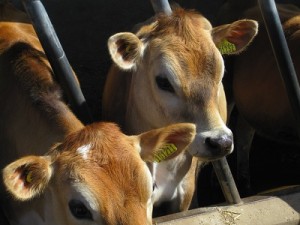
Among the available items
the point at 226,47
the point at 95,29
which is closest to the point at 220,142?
the point at 226,47

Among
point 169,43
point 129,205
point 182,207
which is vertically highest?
point 169,43

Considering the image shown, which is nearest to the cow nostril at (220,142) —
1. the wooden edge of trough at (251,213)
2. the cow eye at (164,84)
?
the cow eye at (164,84)

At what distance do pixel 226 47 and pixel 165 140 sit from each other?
3.99ft

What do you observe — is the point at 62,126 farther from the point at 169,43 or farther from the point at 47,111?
the point at 169,43

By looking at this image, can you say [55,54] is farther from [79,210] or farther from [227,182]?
[227,182]

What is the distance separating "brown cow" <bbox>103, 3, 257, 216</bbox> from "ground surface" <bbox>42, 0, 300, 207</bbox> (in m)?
1.62

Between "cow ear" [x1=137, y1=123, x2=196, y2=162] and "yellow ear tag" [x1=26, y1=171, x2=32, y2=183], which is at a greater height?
"yellow ear tag" [x1=26, y1=171, x2=32, y2=183]

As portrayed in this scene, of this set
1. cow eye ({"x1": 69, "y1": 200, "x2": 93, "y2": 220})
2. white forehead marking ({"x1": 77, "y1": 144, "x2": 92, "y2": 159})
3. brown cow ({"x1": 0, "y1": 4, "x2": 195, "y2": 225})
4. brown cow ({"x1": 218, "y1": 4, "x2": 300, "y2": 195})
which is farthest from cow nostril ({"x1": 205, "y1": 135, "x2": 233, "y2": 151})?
brown cow ({"x1": 218, "y1": 4, "x2": 300, "y2": 195})

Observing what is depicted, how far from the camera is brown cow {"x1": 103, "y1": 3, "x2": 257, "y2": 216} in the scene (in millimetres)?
4242

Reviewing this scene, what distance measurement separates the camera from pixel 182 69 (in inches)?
169

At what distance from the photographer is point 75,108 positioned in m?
4.66

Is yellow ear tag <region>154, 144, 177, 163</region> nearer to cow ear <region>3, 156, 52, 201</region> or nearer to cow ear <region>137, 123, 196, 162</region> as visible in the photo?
cow ear <region>137, 123, 196, 162</region>

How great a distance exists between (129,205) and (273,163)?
9.84 feet

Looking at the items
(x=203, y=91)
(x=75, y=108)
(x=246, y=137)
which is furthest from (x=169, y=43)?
(x=246, y=137)
